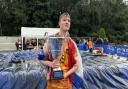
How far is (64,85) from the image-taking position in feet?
15.0

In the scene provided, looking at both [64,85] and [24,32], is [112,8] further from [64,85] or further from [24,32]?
[64,85]

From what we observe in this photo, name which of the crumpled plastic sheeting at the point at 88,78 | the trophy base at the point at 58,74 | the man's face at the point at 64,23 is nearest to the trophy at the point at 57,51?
the trophy base at the point at 58,74

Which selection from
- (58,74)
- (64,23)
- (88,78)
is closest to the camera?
(58,74)

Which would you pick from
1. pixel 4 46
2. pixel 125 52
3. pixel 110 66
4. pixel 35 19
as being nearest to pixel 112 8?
pixel 35 19

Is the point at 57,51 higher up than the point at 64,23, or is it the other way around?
the point at 64,23

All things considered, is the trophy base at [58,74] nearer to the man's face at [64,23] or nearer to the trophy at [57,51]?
the trophy at [57,51]

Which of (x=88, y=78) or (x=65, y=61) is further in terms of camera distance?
(x=88, y=78)

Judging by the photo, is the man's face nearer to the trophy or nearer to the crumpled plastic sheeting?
the trophy

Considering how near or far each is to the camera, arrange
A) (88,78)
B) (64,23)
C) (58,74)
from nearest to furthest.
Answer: (58,74) → (64,23) → (88,78)

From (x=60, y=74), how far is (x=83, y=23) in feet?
169

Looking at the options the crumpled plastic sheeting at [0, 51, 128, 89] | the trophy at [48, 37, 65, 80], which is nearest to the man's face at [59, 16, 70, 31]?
the trophy at [48, 37, 65, 80]

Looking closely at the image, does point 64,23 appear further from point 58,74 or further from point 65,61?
point 58,74

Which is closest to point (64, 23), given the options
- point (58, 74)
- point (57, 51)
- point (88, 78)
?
point (57, 51)

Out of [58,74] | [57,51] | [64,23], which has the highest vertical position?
[64,23]
